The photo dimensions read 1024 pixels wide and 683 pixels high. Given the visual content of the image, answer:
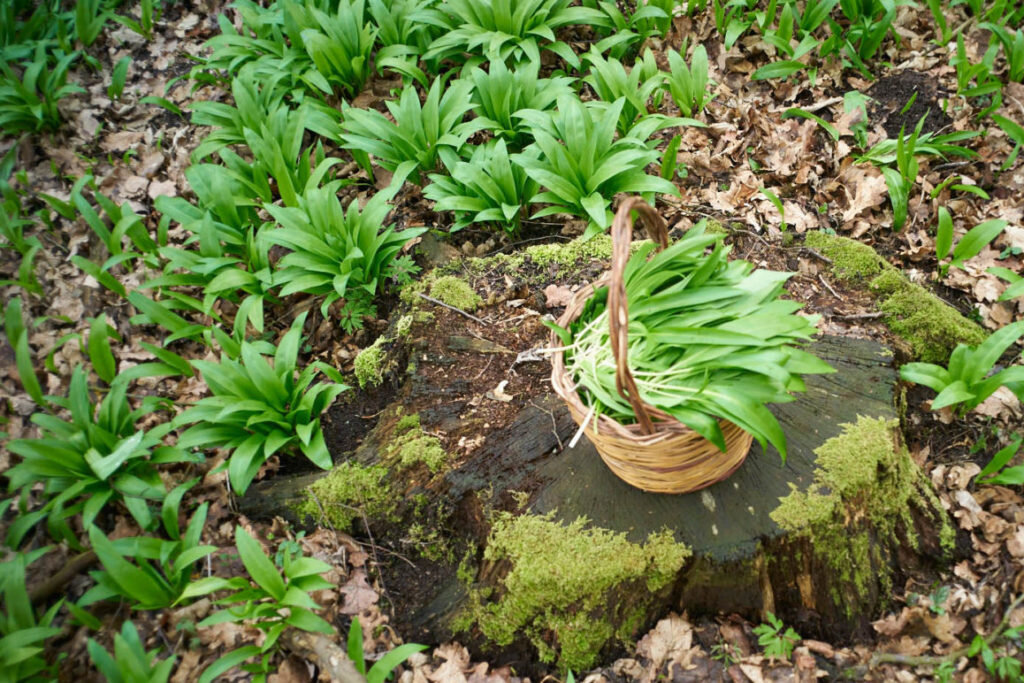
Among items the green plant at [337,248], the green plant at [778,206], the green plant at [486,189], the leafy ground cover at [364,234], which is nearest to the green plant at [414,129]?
the leafy ground cover at [364,234]

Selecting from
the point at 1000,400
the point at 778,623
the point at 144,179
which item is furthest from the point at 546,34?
the point at 778,623

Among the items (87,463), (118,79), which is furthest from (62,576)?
(118,79)

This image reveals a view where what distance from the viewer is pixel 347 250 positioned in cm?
298

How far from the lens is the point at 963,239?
2.72 m

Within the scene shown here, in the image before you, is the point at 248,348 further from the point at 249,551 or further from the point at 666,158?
the point at 666,158

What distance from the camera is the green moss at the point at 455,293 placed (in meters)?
2.80

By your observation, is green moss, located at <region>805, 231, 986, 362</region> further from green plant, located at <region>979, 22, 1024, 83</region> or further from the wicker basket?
green plant, located at <region>979, 22, 1024, 83</region>

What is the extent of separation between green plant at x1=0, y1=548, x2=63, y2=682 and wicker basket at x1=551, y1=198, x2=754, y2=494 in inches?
76.1

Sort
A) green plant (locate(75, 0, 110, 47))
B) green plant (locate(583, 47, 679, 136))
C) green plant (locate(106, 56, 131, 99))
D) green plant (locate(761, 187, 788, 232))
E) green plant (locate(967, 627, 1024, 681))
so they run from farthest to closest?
green plant (locate(75, 0, 110, 47)) < green plant (locate(106, 56, 131, 99)) < green plant (locate(583, 47, 679, 136)) < green plant (locate(761, 187, 788, 232)) < green plant (locate(967, 627, 1024, 681))

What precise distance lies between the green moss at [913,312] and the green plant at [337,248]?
199 cm

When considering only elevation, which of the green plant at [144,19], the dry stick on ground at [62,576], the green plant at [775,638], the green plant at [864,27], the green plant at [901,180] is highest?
the green plant at [144,19]

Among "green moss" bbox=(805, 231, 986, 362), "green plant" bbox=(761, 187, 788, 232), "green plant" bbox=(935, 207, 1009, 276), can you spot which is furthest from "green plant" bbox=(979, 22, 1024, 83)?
"green moss" bbox=(805, 231, 986, 362)

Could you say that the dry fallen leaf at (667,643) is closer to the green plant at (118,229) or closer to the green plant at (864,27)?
the green plant at (118,229)

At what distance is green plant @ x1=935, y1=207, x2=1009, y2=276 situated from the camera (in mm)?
2662
